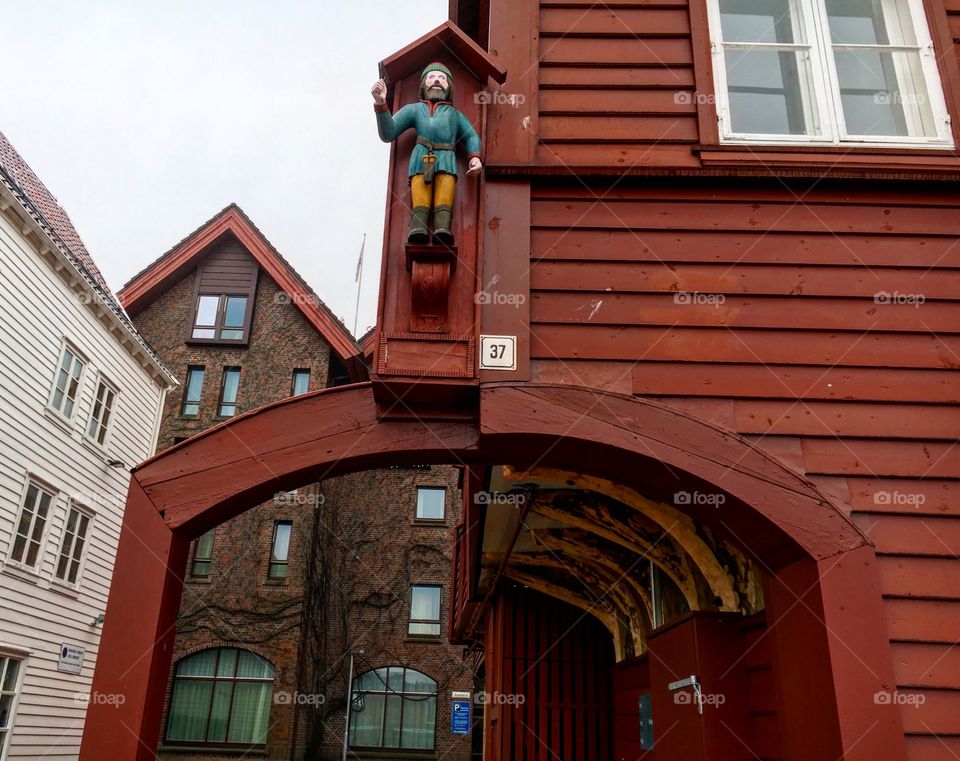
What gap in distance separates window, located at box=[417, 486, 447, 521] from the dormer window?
708 centimetres

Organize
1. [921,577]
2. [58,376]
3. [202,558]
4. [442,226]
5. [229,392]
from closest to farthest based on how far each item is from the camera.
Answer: [921,577] < [442,226] < [58,376] < [202,558] < [229,392]

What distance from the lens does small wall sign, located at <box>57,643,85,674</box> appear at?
14.5m

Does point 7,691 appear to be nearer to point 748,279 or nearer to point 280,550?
point 280,550

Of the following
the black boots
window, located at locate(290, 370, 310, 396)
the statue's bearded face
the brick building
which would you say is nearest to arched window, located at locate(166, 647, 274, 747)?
the brick building

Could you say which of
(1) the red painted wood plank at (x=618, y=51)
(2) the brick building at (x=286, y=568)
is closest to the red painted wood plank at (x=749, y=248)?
(1) the red painted wood plank at (x=618, y=51)

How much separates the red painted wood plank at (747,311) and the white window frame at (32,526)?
37.0ft

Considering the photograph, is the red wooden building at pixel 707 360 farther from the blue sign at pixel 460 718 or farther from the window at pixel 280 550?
the window at pixel 280 550

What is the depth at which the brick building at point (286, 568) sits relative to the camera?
21859 millimetres

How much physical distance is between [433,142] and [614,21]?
1800 mm

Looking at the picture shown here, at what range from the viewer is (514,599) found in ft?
31.0

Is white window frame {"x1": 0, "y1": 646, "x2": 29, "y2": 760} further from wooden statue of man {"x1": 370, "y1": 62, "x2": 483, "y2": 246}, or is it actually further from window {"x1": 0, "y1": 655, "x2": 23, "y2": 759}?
wooden statue of man {"x1": 370, "y1": 62, "x2": 483, "y2": 246}

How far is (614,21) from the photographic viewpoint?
596 cm

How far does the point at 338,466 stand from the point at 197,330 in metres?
22.5

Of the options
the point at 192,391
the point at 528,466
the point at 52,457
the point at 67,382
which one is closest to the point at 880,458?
the point at 528,466
